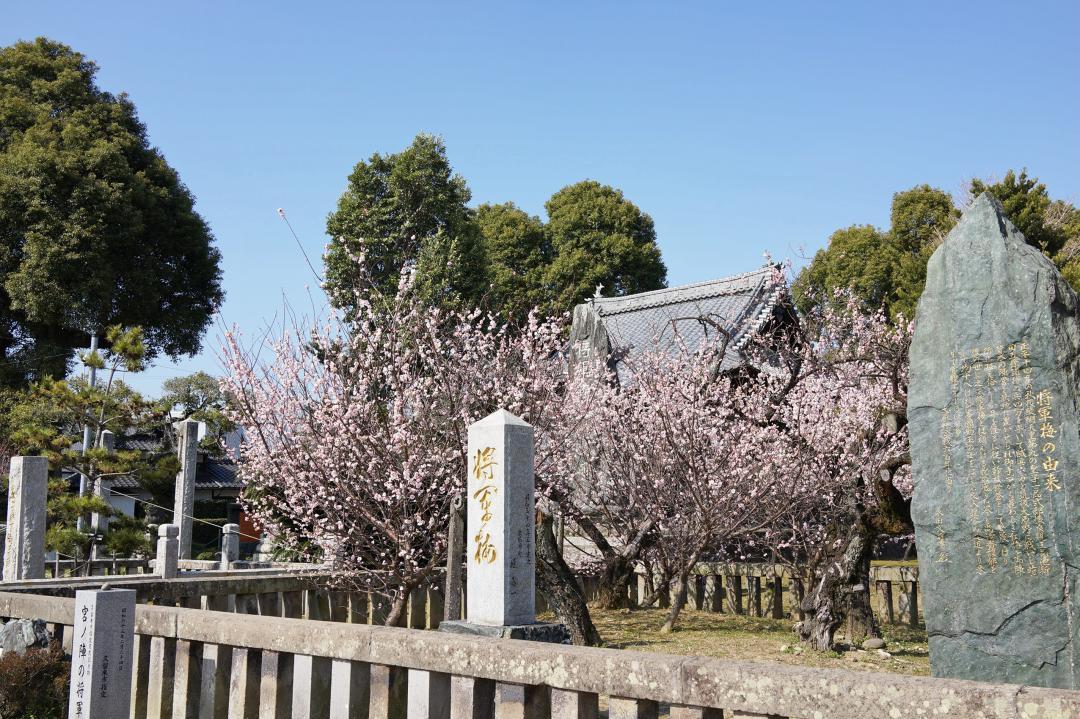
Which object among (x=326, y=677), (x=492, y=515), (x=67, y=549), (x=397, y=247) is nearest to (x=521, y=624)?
(x=492, y=515)

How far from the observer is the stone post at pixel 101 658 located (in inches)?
169

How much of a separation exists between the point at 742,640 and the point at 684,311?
43.4 feet

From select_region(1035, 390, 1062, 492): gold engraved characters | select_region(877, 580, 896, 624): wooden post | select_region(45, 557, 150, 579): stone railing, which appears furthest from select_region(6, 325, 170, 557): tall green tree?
select_region(1035, 390, 1062, 492): gold engraved characters

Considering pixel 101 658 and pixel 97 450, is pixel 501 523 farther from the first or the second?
pixel 97 450

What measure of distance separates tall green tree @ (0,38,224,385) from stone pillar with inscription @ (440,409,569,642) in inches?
804

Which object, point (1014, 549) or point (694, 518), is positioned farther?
point (694, 518)

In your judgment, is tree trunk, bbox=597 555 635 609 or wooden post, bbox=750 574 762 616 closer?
tree trunk, bbox=597 555 635 609

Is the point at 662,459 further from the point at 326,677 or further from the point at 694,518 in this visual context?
the point at 326,677

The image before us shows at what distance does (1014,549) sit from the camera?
20.3ft

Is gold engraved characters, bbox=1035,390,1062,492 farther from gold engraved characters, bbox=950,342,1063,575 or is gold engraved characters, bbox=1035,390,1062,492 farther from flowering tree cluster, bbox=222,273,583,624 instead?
flowering tree cluster, bbox=222,273,583,624

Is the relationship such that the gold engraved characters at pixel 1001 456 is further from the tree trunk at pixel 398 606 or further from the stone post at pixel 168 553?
the stone post at pixel 168 553

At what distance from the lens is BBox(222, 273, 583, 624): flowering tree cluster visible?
10203mm

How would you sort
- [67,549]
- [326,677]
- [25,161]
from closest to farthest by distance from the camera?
1. [326,677]
2. [67,549]
3. [25,161]

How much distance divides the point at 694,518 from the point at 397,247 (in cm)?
1192
